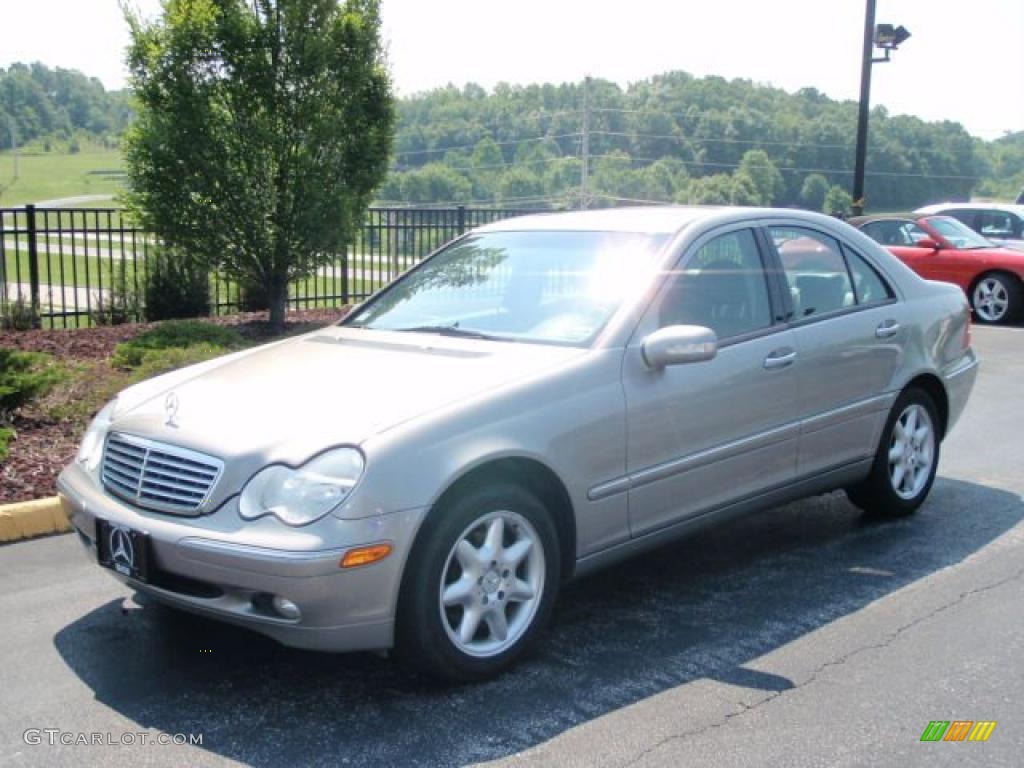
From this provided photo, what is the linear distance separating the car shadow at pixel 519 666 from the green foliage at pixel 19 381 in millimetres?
2711

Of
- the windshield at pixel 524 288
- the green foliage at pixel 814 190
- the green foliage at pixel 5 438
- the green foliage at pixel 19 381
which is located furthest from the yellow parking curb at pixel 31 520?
the green foliage at pixel 814 190

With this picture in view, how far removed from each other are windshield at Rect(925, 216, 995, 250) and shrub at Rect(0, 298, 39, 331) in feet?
41.4

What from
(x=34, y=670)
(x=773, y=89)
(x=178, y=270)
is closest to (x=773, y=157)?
(x=773, y=89)

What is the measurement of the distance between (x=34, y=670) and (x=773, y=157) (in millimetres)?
34681

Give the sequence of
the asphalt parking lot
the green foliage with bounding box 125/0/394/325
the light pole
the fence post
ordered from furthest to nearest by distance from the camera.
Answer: the light pole
the fence post
the green foliage with bounding box 125/0/394/325
the asphalt parking lot

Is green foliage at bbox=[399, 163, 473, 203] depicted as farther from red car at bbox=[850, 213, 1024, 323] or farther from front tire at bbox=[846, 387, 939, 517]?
front tire at bbox=[846, 387, 939, 517]

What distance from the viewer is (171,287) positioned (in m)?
12.0

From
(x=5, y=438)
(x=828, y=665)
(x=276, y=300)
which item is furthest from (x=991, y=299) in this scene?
(x=5, y=438)

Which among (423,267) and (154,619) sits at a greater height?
(423,267)

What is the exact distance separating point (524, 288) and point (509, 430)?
1.18m

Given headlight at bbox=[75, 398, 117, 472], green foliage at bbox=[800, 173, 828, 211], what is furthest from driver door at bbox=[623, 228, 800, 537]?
green foliage at bbox=[800, 173, 828, 211]

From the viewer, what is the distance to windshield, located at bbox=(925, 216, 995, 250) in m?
16.0

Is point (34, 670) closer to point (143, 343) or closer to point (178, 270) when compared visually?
point (143, 343)

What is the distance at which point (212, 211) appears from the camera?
10.9m
